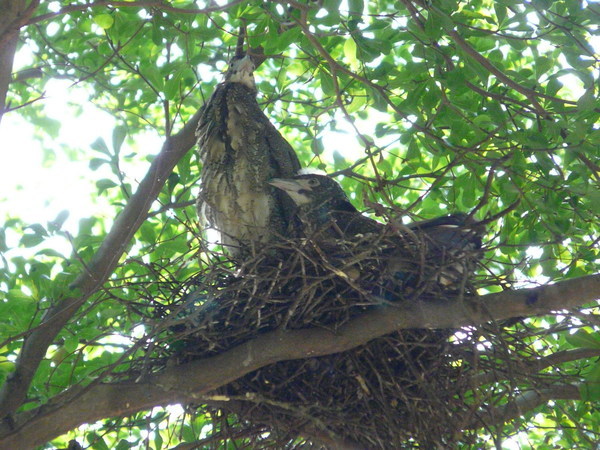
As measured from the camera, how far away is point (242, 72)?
462cm

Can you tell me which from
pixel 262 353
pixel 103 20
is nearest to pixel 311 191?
pixel 262 353

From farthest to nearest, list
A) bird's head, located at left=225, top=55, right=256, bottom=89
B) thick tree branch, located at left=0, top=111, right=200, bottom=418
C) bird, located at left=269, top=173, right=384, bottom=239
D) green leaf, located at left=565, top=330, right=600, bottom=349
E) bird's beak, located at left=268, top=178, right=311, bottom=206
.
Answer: bird's head, located at left=225, top=55, right=256, bottom=89
bird's beak, located at left=268, top=178, right=311, bottom=206
bird, located at left=269, top=173, right=384, bottom=239
thick tree branch, located at left=0, top=111, right=200, bottom=418
green leaf, located at left=565, top=330, right=600, bottom=349

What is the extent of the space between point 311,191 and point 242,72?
1120 mm

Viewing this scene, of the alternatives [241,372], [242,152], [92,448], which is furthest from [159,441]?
[242,152]

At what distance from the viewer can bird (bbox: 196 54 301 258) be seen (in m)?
4.00

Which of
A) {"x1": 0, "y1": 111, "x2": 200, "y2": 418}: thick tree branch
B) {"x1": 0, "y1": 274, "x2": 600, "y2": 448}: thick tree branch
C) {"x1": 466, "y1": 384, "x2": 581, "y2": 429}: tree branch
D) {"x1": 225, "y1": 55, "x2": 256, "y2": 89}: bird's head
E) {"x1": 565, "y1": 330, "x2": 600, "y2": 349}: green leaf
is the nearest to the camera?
{"x1": 0, "y1": 274, "x2": 600, "y2": 448}: thick tree branch

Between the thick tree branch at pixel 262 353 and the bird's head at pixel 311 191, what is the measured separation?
40.4 inches

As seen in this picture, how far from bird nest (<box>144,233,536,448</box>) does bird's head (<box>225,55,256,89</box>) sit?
1.72 metres

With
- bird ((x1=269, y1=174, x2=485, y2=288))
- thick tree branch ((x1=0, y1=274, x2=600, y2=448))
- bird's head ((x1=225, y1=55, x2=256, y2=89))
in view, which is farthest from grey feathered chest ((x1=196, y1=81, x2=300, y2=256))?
thick tree branch ((x1=0, y1=274, x2=600, y2=448))

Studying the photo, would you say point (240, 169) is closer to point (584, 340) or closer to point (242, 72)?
point (242, 72)

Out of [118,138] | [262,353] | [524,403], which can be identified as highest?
[118,138]

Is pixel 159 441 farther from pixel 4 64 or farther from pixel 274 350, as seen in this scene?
pixel 4 64

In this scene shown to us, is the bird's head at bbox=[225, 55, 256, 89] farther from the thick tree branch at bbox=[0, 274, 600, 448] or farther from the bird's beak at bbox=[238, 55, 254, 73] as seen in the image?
the thick tree branch at bbox=[0, 274, 600, 448]

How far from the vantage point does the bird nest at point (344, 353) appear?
121 inches
